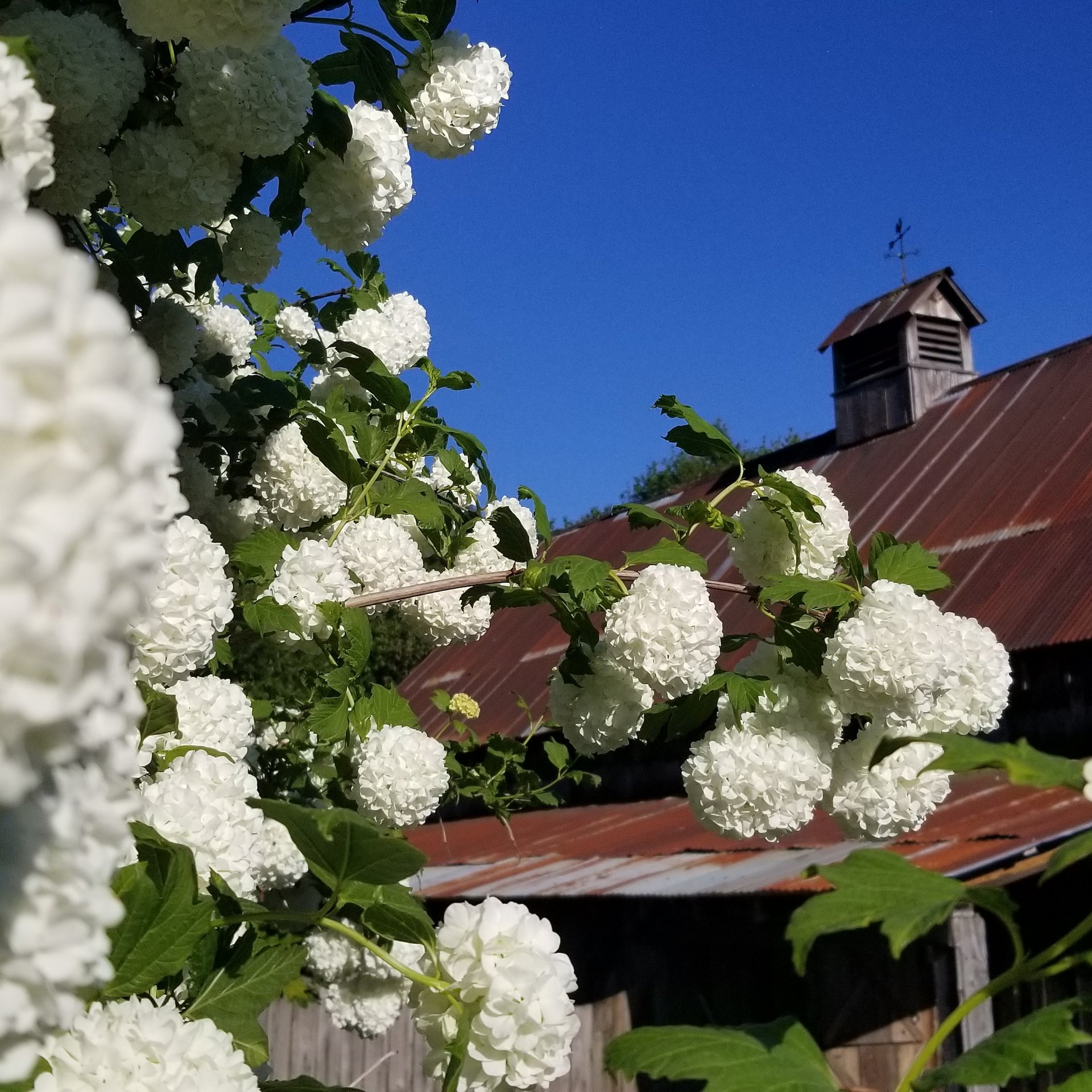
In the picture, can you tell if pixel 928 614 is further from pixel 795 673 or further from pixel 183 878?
pixel 183 878

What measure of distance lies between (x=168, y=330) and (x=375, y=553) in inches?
25.9

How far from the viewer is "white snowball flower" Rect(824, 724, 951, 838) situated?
2.41 metres

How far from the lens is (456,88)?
2.74m

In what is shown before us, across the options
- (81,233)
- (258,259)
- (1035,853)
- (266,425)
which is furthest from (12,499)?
(1035,853)

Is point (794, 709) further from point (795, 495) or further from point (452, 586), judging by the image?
point (452, 586)

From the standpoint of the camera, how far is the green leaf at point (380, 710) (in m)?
2.72

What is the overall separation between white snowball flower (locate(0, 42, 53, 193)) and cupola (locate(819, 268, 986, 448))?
1267 cm

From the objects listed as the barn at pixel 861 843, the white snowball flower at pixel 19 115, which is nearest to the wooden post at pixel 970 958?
the barn at pixel 861 843

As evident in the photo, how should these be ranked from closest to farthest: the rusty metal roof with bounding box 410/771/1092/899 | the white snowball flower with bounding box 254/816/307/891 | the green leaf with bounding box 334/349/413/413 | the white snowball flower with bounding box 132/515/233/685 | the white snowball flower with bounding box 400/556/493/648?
the white snowball flower with bounding box 132/515/233/685
the green leaf with bounding box 334/349/413/413
the white snowball flower with bounding box 254/816/307/891
the white snowball flower with bounding box 400/556/493/648
the rusty metal roof with bounding box 410/771/1092/899

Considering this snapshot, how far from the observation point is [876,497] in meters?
11.9

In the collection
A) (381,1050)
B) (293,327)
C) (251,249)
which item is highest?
(293,327)

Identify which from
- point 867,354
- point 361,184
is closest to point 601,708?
point 361,184

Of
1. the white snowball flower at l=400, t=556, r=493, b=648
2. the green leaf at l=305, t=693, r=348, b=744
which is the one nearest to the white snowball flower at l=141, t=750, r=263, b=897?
the green leaf at l=305, t=693, r=348, b=744

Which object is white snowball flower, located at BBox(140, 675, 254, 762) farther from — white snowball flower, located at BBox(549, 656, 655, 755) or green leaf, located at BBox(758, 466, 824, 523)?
green leaf, located at BBox(758, 466, 824, 523)
